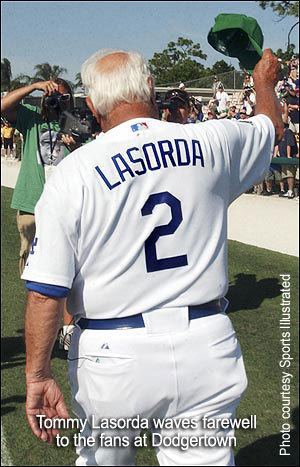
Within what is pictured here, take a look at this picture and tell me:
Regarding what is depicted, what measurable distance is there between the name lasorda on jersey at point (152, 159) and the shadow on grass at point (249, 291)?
20.0 feet

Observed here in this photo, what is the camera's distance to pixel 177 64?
282 centimetres

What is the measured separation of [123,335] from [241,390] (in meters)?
0.46

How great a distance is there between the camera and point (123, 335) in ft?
7.29

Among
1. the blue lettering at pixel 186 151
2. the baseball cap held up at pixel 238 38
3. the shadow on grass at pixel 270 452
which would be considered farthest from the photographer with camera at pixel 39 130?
the shadow on grass at pixel 270 452

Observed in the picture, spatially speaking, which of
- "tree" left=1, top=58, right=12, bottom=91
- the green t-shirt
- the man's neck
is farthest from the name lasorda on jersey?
"tree" left=1, top=58, right=12, bottom=91

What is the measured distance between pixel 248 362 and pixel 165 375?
14.8ft

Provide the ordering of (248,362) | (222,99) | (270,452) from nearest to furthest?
(222,99), (270,452), (248,362)

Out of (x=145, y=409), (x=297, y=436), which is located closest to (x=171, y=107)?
(x=145, y=409)

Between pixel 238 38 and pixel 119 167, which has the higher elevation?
pixel 238 38

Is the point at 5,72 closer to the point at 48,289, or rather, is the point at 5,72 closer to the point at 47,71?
the point at 47,71

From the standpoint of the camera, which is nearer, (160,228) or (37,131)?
(160,228)

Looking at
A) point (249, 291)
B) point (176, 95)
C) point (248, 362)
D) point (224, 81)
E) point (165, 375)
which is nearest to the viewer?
point (165, 375)

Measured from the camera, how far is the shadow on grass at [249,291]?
8508mm

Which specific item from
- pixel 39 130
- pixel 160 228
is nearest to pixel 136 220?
pixel 160 228
